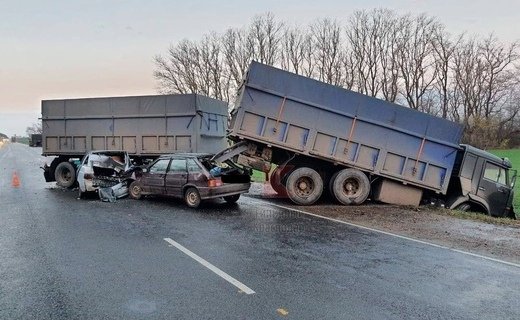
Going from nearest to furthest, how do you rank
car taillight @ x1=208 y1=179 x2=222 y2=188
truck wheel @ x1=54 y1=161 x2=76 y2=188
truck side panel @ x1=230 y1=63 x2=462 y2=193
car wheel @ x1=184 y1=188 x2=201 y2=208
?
1. car taillight @ x1=208 y1=179 x2=222 y2=188
2. car wheel @ x1=184 y1=188 x2=201 y2=208
3. truck side panel @ x1=230 y1=63 x2=462 y2=193
4. truck wheel @ x1=54 y1=161 x2=76 y2=188

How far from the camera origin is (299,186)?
43.2ft

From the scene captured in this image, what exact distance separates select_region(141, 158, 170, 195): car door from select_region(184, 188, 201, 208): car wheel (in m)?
0.99

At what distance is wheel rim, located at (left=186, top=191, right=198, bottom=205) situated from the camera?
12.2 m

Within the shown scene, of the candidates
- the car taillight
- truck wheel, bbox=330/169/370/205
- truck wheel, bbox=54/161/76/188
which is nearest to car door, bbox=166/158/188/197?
the car taillight

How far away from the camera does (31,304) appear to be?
4957 millimetres

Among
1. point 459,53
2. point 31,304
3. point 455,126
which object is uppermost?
point 459,53

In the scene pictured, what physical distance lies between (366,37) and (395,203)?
189 feet

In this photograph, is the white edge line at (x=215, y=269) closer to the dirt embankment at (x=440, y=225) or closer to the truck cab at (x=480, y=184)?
the dirt embankment at (x=440, y=225)

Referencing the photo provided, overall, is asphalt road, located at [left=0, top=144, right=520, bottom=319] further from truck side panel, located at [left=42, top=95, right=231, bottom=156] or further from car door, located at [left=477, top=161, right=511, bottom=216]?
truck side panel, located at [left=42, top=95, right=231, bottom=156]

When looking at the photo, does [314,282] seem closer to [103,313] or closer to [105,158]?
[103,313]

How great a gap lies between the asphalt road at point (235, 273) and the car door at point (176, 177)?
2253 millimetres

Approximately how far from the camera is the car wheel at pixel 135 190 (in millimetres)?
13885

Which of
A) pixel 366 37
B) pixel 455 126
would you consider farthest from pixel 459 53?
pixel 455 126

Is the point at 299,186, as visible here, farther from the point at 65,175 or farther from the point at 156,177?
the point at 65,175
